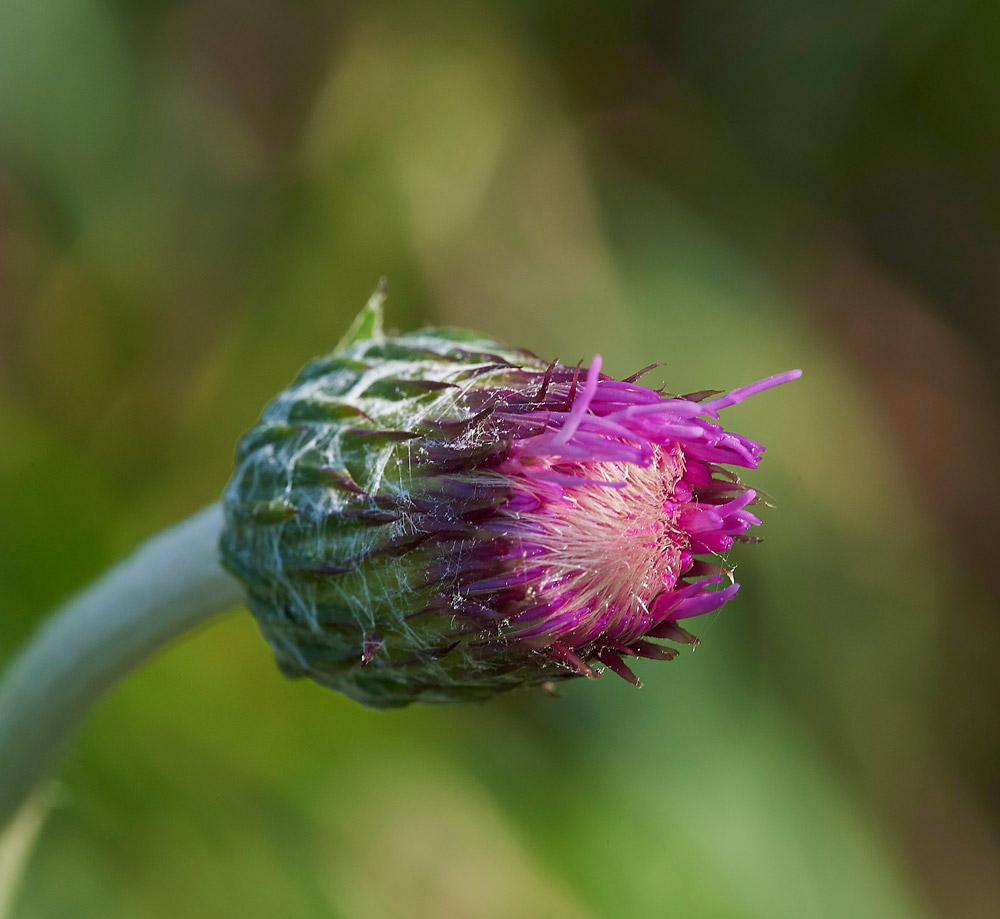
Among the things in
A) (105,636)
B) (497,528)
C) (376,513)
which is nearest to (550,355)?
(105,636)

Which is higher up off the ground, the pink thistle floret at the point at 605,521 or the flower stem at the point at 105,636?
the pink thistle floret at the point at 605,521

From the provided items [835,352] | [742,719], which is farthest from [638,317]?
[742,719]

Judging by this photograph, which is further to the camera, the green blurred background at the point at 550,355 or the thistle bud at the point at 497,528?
the green blurred background at the point at 550,355

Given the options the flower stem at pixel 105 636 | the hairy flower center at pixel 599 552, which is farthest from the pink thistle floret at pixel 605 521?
the flower stem at pixel 105 636

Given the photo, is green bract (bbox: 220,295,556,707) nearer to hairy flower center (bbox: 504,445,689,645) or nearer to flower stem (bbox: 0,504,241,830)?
hairy flower center (bbox: 504,445,689,645)

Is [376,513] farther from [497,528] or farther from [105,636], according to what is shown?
[105,636]

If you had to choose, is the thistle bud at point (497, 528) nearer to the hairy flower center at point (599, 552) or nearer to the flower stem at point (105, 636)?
the hairy flower center at point (599, 552)
